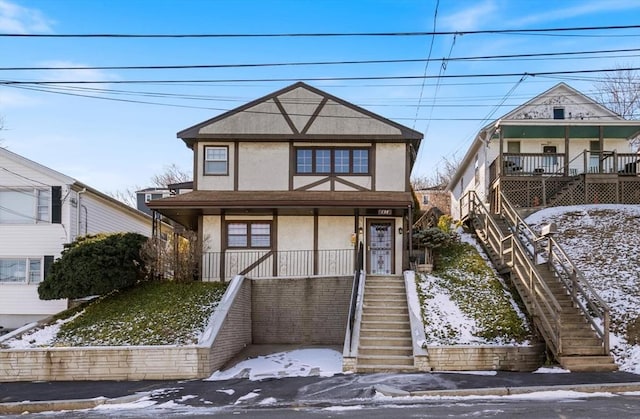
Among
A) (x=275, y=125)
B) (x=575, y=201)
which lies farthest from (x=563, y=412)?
(x=575, y=201)

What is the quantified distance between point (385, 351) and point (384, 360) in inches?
15.9

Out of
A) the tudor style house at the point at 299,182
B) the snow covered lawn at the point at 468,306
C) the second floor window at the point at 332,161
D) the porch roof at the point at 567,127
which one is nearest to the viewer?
the snow covered lawn at the point at 468,306

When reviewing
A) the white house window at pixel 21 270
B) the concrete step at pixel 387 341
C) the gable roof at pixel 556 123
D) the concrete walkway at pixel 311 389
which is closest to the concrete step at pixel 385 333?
the concrete step at pixel 387 341

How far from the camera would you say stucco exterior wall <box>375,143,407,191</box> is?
20.1m

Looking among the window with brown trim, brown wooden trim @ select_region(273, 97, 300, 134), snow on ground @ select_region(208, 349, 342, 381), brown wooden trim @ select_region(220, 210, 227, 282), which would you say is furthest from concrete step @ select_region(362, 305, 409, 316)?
brown wooden trim @ select_region(273, 97, 300, 134)

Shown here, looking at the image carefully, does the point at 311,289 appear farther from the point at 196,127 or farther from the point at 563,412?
the point at 563,412

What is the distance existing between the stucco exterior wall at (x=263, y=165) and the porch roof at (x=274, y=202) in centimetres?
58

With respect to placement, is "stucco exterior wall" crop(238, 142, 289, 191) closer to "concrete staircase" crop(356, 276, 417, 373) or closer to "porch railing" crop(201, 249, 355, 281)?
"porch railing" crop(201, 249, 355, 281)

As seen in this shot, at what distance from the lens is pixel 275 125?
66.5ft

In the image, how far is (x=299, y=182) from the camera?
20.2 metres

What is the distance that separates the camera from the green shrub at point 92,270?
16.7m

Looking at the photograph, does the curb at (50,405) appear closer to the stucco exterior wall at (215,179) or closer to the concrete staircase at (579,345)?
the concrete staircase at (579,345)

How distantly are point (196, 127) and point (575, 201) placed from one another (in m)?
14.7

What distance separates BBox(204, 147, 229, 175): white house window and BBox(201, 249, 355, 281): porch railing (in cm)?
305
